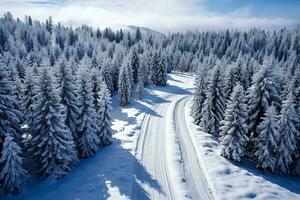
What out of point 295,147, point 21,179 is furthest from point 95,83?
point 295,147

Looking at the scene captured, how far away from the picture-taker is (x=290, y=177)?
114ft

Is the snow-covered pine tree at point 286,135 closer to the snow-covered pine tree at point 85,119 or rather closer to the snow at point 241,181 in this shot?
the snow at point 241,181

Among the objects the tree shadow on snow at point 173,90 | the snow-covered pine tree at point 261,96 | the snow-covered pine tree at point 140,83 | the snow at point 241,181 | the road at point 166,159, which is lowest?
the road at point 166,159

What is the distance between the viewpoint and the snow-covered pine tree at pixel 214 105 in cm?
4444

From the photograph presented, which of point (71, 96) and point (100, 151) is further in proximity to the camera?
point (100, 151)

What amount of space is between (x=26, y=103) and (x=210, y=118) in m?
30.2

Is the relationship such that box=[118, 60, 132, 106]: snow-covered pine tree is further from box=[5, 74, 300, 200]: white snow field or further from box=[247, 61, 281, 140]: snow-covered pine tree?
box=[247, 61, 281, 140]: snow-covered pine tree

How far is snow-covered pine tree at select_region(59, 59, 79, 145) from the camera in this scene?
3103cm

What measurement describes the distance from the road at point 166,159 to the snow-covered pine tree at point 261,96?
10310 mm

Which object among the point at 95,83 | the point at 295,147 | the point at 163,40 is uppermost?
the point at 163,40

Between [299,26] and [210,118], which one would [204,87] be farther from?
[299,26]

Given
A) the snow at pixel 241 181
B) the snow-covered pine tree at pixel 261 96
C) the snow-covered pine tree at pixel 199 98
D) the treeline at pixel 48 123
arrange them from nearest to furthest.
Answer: the treeline at pixel 48 123 → the snow at pixel 241 181 → the snow-covered pine tree at pixel 261 96 → the snow-covered pine tree at pixel 199 98

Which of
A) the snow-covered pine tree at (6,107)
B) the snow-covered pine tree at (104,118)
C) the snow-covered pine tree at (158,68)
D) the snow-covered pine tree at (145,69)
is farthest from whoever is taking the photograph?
the snow-covered pine tree at (158,68)

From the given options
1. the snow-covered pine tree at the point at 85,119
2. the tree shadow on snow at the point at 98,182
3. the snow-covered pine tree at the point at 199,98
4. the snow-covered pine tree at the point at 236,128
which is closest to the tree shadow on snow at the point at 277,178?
the snow-covered pine tree at the point at 236,128
